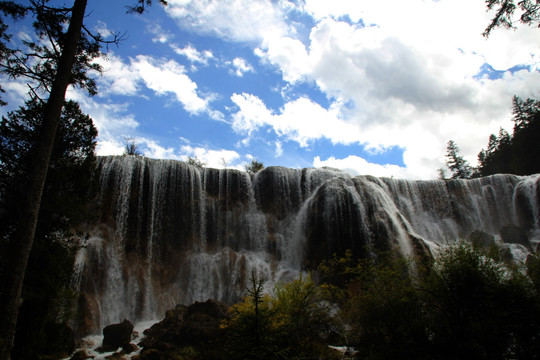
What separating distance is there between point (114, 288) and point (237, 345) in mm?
14976

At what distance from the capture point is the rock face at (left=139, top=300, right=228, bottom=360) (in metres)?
12.6

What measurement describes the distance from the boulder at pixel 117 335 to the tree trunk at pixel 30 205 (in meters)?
8.80

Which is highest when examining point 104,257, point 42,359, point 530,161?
point 530,161

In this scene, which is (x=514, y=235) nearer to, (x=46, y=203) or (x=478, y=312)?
(x=478, y=312)

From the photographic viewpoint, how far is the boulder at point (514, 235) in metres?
26.5

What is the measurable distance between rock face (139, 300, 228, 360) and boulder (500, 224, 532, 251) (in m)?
24.6

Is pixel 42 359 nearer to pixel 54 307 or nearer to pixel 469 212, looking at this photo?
pixel 54 307

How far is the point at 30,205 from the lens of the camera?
24.0 ft

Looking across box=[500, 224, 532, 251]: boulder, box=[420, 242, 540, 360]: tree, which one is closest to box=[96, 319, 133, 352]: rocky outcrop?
box=[420, 242, 540, 360]: tree

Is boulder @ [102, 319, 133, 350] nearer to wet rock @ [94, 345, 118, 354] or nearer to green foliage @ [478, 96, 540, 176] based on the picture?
wet rock @ [94, 345, 118, 354]

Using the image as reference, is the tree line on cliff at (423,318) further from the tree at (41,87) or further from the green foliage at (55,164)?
the green foliage at (55,164)

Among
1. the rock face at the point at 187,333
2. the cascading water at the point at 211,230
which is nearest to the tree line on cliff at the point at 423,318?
the rock face at the point at 187,333

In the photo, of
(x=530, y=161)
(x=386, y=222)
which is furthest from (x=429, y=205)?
(x=530, y=161)

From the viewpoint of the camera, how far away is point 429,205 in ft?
98.6
